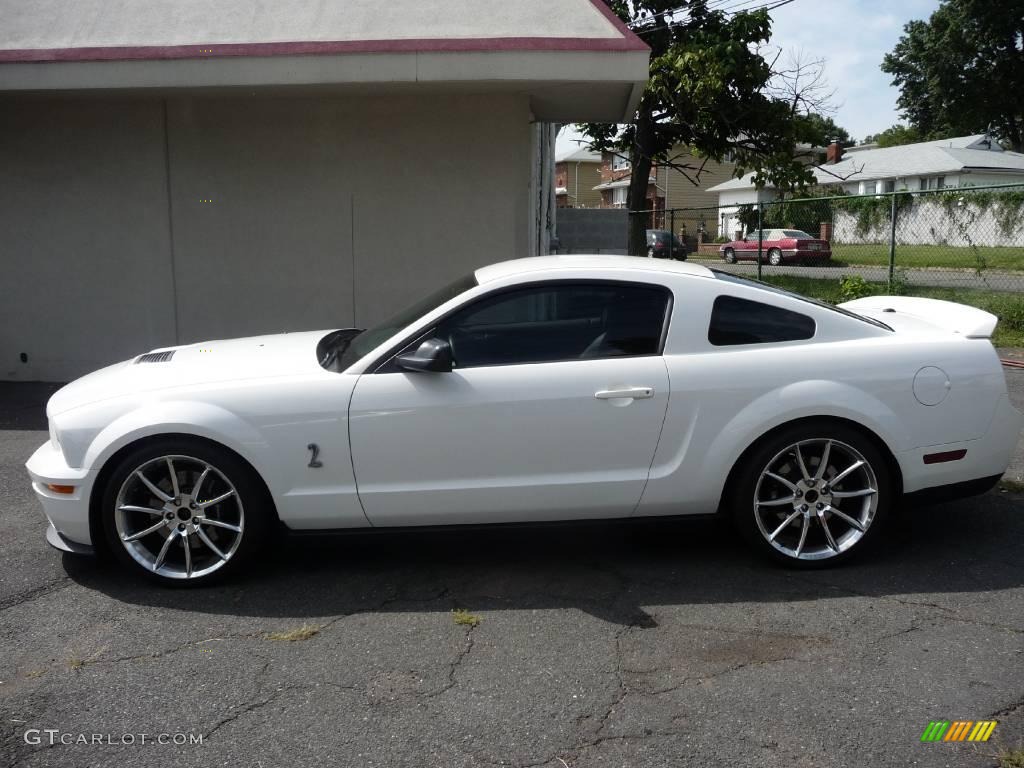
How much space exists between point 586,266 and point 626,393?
0.69m

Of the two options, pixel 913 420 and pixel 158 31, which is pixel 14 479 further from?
pixel 913 420

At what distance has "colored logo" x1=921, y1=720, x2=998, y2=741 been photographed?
3.14 metres

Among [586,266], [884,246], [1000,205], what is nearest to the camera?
[586,266]

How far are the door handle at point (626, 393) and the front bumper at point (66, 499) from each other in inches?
90.7

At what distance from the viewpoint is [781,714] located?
3293 mm

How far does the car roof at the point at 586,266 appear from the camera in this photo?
4.57 meters

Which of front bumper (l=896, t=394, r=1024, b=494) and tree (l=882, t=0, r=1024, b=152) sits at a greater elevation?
tree (l=882, t=0, r=1024, b=152)

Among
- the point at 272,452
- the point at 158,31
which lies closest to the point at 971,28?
the point at 158,31

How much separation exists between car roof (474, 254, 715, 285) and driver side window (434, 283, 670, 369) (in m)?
0.12

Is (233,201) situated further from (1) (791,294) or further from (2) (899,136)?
(2) (899,136)

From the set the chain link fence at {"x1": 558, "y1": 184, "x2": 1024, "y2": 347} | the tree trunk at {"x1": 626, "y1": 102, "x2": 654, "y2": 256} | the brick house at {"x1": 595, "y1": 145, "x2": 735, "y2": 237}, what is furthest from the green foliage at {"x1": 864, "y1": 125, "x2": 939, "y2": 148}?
the tree trunk at {"x1": 626, "y1": 102, "x2": 654, "y2": 256}

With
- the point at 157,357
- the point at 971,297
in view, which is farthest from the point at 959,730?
the point at 971,297

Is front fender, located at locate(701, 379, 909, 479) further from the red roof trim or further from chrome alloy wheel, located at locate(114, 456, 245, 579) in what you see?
the red roof trim

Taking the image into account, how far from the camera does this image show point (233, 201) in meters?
9.34
